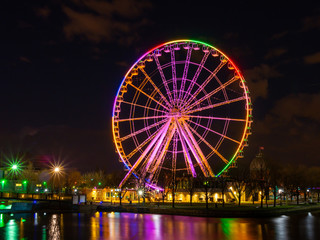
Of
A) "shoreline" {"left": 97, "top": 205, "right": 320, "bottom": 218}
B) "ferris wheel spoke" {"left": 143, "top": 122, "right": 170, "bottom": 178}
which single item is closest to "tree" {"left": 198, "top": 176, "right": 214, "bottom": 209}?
"shoreline" {"left": 97, "top": 205, "right": 320, "bottom": 218}

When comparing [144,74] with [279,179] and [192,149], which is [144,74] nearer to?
[192,149]

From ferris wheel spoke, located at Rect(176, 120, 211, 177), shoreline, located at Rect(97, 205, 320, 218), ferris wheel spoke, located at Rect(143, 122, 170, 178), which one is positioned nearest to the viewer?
shoreline, located at Rect(97, 205, 320, 218)

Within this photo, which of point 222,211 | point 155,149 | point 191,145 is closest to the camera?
point 222,211

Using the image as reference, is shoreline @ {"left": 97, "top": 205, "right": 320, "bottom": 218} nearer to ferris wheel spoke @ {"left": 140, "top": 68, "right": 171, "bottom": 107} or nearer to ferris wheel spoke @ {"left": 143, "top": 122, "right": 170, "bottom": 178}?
ferris wheel spoke @ {"left": 143, "top": 122, "right": 170, "bottom": 178}

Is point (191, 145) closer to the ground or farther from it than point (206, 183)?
farther from it

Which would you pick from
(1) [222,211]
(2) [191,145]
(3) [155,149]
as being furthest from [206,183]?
(1) [222,211]

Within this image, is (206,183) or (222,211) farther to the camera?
(206,183)

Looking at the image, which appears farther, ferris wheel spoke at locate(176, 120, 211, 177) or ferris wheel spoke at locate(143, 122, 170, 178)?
ferris wheel spoke at locate(143, 122, 170, 178)

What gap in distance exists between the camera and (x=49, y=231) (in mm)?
28406

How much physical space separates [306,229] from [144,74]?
1173 inches

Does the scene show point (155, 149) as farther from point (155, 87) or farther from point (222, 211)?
point (222, 211)

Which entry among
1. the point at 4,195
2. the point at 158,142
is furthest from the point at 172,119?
the point at 4,195

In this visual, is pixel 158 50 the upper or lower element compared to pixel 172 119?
upper

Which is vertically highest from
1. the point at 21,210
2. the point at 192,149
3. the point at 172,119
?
the point at 172,119
